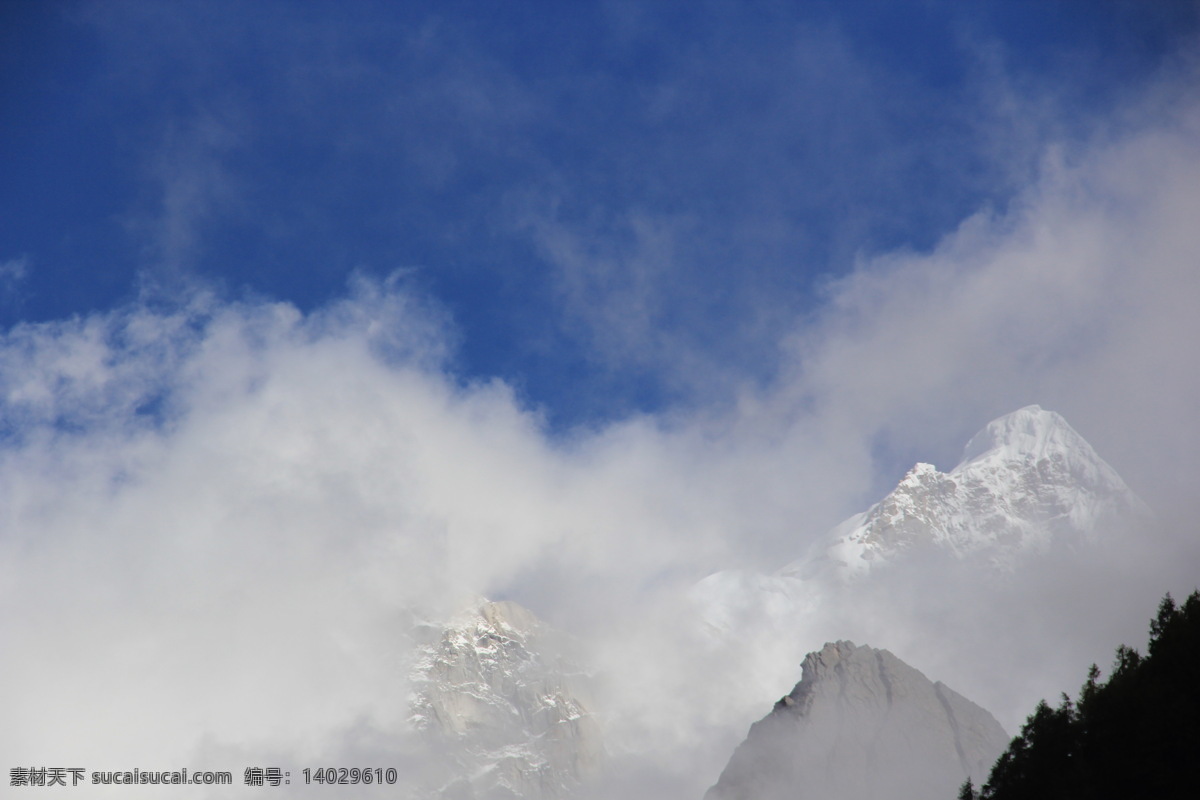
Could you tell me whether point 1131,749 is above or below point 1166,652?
below

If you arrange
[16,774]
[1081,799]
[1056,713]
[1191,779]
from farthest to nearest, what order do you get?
[16,774] → [1056,713] → [1081,799] → [1191,779]

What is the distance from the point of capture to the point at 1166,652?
50625 millimetres

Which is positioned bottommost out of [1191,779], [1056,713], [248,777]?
[1191,779]

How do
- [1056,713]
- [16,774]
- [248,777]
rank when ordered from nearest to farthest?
[1056,713] → [16,774] → [248,777]

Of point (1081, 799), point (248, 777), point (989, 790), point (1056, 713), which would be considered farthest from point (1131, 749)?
point (248, 777)

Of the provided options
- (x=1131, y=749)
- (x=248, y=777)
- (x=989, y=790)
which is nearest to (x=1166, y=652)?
(x=1131, y=749)

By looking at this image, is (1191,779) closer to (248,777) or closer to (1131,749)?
(1131,749)

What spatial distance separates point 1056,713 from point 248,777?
116 meters

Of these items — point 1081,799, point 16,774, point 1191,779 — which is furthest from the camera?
point 16,774

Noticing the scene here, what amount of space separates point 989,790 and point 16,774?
11692 cm

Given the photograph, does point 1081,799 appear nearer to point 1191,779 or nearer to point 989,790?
point 1191,779

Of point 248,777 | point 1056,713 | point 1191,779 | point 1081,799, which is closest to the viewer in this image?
point 1191,779

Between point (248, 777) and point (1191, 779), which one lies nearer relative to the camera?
point (1191, 779)

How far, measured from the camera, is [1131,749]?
159 feet
